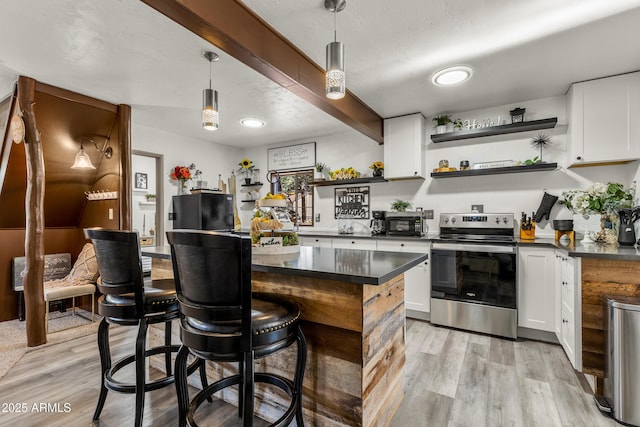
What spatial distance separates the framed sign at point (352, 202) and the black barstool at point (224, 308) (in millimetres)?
3313

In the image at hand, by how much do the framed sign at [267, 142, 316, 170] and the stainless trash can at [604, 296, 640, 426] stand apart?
12.9ft

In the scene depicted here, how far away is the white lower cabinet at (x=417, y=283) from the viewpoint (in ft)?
11.2

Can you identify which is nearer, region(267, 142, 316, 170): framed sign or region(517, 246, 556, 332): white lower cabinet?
region(517, 246, 556, 332): white lower cabinet

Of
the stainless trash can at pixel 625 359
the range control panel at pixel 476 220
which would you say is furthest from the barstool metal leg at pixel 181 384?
the range control panel at pixel 476 220

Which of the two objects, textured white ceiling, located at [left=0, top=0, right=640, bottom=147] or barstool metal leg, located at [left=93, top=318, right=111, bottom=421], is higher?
textured white ceiling, located at [left=0, top=0, right=640, bottom=147]

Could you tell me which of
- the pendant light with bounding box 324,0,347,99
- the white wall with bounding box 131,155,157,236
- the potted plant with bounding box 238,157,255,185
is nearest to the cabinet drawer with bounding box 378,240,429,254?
the pendant light with bounding box 324,0,347,99

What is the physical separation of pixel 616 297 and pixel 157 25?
3448 mm

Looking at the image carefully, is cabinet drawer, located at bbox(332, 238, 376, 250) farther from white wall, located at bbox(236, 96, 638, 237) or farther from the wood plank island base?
the wood plank island base

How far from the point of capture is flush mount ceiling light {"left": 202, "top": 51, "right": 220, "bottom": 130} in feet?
7.39

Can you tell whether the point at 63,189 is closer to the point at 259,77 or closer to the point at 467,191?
the point at 259,77

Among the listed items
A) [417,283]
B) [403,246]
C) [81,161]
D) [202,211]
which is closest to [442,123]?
[403,246]

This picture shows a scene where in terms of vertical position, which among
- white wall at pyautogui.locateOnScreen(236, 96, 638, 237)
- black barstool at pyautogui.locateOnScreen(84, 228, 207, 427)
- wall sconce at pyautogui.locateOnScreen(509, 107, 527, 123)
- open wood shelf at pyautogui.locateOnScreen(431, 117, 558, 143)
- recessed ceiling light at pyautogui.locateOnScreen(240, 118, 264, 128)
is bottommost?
black barstool at pyautogui.locateOnScreen(84, 228, 207, 427)

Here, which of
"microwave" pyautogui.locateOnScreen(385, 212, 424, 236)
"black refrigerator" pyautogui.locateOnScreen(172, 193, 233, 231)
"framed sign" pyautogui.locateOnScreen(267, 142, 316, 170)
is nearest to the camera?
"microwave" pyautogui.locateOnScreen(385, 212, 424, 236)

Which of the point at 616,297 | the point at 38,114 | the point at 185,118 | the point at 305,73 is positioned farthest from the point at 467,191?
the point at 38,114
